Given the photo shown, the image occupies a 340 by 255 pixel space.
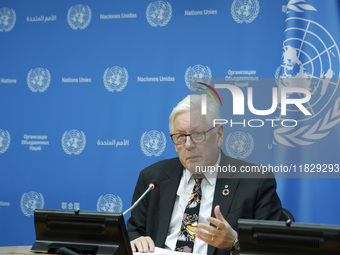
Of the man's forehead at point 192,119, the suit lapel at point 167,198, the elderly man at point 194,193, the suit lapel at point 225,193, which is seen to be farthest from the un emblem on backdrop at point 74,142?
the suit lapel at point 225,193

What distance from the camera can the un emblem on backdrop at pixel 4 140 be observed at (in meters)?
4.00

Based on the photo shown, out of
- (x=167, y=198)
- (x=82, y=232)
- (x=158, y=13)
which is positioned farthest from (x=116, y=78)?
(x=82, y=232)

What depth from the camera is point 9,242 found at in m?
3.90

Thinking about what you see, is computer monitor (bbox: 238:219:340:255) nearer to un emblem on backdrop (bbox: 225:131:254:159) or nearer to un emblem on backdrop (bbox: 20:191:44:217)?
un emblem on backdrop (bbox: 225:131:254:159)

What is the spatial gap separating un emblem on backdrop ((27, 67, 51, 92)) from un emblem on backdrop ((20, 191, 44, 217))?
3.14 feet

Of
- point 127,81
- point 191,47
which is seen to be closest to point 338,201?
point 191,47

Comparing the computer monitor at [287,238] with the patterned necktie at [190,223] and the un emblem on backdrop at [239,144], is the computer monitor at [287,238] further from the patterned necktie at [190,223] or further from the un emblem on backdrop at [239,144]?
the un emblem on backdrop at [239,144]

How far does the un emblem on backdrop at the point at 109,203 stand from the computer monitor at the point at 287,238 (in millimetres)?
2376

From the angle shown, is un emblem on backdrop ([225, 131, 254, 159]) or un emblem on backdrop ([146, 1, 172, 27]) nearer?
un emblem on backdrop ([225, 131, 254, 159])

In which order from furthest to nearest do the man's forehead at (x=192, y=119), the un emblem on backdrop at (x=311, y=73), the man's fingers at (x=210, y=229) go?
the un emblem on backdrop at (x=311, y=73)
the man's forehead at (x=192, y=119)
the man's fingers at (x=210, y=229)

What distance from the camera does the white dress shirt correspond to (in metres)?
2.18

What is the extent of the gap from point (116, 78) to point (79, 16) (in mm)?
701

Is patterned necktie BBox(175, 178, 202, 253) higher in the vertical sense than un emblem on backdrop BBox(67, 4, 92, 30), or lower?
lower

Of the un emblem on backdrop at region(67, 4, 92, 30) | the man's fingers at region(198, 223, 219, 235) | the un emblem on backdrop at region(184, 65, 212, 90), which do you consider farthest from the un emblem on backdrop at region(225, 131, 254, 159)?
the un emblem on backdrop at region(67, 4, 92, 30)
